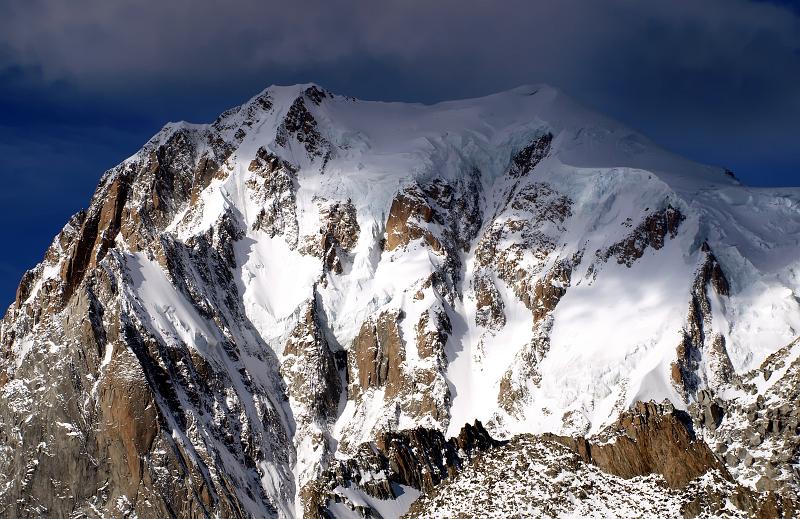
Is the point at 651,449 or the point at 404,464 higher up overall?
the point at 404,464

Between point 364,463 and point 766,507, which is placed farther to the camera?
point 364,463

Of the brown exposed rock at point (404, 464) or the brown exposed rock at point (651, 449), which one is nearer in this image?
the brown exposed rock at point (651, 449)

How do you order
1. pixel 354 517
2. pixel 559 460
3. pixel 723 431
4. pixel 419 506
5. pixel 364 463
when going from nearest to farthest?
pixel 723 431
pixel 559 460
pixel 419 506
pixel 354 517
pixel 364 463

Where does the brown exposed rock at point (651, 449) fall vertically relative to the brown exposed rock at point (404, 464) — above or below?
below

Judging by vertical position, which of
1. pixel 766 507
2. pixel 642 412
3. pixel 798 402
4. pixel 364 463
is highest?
pixel 364 463

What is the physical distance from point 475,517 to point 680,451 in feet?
66.0

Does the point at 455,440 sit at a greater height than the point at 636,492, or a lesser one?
greater

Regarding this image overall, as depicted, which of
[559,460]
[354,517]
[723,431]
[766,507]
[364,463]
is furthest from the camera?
[364,463]

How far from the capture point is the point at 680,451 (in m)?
119

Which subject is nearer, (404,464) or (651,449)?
(651,449)

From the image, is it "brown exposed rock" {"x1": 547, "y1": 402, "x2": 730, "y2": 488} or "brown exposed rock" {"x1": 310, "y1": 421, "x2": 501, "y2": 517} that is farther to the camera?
"brown exposed rock" {"x1": 310, "y1": 421, "x2": 501, "y2": 517}

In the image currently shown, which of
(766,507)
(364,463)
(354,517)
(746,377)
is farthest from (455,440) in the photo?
(766,507)

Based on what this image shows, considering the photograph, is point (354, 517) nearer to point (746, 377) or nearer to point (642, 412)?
point (642, 412)

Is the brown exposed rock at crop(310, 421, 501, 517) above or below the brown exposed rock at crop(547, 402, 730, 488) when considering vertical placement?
above
